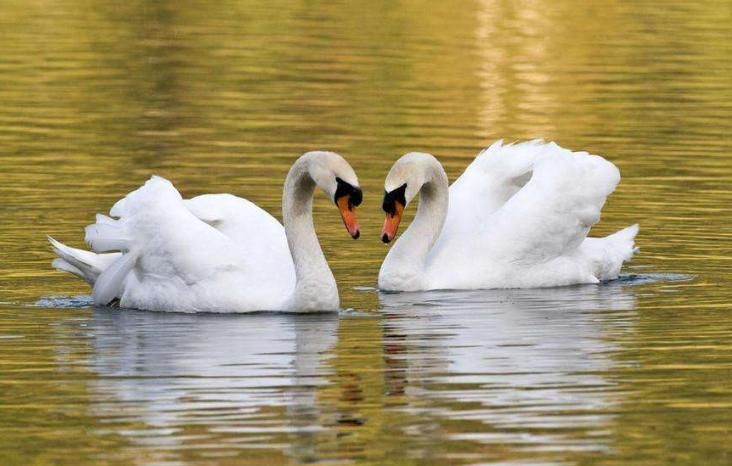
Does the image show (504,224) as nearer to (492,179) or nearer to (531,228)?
(531,228)

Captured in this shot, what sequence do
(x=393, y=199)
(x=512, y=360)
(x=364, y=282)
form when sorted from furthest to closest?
1. (x=364, y=282)
2. (x=393, y=199)
3. (x=512, y=360)

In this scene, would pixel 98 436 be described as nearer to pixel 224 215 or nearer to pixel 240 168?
pixel 224 215

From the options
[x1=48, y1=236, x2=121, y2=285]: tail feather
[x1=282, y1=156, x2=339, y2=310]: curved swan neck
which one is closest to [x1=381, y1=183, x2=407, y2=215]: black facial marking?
[x1=282, y1=156, x2=339, y2=310]: curved swan neck

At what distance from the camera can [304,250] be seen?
15078mm

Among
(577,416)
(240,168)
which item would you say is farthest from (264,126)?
(577,416)

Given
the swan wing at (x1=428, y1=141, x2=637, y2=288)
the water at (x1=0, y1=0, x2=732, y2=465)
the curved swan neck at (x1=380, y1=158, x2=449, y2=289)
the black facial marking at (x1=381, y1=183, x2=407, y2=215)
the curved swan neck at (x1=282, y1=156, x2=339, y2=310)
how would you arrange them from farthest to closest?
the swan wing at (x1=428, y1=141, x2=637, y2=288)
the curved swan neck at (x1=380, y1=158, x2=449, y2=289)
the black facial marking at (x1=381, y1=183, x2=407, y2=215)
the curved swan neck at (x1=282, y1=156, x2=339, y2=310)
the water at (x1=0, y1=0, x2=732, y2=465)

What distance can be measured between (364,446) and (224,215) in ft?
17.2

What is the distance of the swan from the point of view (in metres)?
15.0

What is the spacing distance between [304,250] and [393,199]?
5.22 feet

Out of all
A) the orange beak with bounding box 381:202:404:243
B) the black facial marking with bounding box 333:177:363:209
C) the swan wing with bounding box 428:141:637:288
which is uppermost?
the black facial marking with bounding box 333:177:363:209

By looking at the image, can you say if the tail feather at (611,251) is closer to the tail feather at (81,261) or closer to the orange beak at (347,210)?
the orange beak at (347,210)

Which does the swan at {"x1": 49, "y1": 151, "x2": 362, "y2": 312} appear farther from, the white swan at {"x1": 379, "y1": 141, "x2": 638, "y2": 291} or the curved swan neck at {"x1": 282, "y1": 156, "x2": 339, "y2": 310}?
the white swan at {"x1": 379, "y1": 141, "x2": 638, "y2": 291}

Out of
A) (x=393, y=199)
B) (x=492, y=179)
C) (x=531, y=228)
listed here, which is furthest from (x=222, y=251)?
(x=492, y=179)

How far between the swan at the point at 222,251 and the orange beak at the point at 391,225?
2.85 feet
